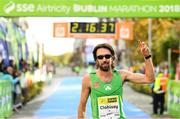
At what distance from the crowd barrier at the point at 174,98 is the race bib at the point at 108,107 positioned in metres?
12.5

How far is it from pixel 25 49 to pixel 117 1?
1416cm

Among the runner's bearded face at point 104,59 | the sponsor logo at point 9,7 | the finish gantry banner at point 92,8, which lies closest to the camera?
the runner's bearded face at point 104,59

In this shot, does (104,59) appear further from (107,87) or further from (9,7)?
(9,7)

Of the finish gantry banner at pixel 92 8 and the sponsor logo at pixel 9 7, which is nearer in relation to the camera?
the sponsor logo at pixel 9 7

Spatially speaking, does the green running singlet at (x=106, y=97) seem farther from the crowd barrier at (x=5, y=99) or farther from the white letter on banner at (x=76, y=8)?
the crowd barrier at (x=5, y=99)

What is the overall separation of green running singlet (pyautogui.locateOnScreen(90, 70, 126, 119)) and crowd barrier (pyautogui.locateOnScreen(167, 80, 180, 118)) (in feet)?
40.9

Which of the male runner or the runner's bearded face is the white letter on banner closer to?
the male runner

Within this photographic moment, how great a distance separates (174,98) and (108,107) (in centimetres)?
1355

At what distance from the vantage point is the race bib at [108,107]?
6.19 meters

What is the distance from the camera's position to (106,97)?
Answer: 618 cm

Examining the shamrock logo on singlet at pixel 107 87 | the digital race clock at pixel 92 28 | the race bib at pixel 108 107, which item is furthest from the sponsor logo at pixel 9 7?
the shamrock logo on singlet at pixel 107 87

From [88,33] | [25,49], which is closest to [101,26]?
[88,33]

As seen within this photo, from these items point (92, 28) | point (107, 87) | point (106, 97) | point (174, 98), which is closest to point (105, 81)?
point (107, 87)

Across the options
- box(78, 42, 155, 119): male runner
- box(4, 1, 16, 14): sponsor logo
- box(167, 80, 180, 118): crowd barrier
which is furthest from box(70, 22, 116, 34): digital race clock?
box(78, 42, 155, 119): male runner
